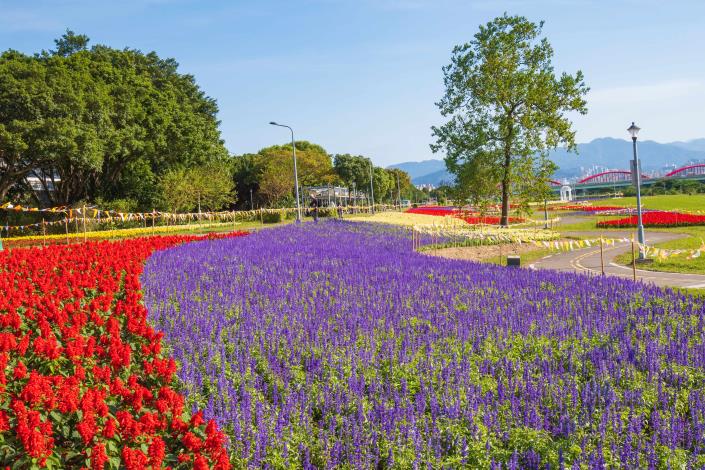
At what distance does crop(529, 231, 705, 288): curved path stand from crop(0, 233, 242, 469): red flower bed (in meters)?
11.1

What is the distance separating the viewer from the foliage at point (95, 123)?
111 feet

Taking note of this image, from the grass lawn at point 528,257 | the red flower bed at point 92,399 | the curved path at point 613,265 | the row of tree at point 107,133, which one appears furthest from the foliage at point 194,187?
the red flower bed at point 92,399

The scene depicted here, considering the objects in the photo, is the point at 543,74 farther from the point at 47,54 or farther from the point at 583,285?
the point at 47,54

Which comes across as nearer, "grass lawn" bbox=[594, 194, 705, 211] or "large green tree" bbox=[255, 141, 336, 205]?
"grass lawn" bbox=[594, 194, 705, 211]

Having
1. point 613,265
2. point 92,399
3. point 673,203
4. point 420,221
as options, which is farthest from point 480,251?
point 673,203

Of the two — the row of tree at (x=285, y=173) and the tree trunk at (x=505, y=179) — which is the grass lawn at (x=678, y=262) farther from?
the row of tree at (x=285, y=173)

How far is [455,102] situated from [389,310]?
88.3ft

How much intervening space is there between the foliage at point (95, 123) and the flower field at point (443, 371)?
27935mm

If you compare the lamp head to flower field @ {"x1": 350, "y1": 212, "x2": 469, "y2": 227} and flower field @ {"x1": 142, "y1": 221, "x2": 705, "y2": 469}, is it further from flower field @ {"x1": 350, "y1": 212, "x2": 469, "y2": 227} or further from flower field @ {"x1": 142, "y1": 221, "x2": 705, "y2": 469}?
flower field @ {"x1": 350, "y1": 212, "x2": 469, "y2": 227}

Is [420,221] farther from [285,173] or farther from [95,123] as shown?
[285,173]

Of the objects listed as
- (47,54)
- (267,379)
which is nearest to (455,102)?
(267,379)

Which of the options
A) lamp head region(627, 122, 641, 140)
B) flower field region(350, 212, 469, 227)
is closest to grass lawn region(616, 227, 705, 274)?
lamp head region(627, 122, 641, 140)

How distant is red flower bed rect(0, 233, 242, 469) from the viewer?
4.04 m

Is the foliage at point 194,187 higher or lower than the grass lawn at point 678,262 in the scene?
higher
